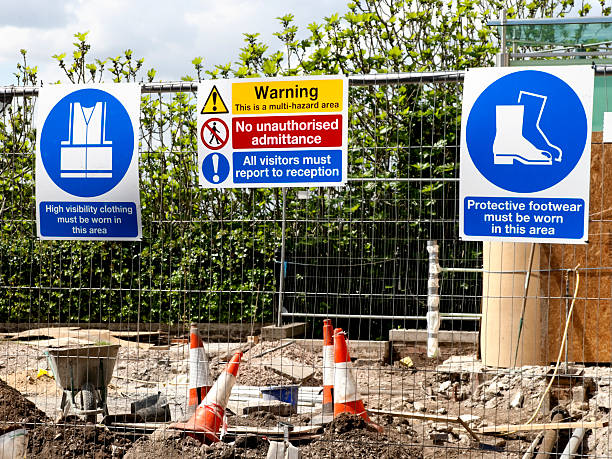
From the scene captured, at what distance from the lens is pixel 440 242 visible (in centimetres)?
648

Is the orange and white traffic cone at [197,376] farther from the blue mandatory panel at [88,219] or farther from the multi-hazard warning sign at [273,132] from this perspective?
the multi-hazard warning sign at [273,132]

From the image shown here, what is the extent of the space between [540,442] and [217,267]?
297cm

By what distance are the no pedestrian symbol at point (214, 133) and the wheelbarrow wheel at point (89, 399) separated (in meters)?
2.39

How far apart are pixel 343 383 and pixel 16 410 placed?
→ 2670 millimetres

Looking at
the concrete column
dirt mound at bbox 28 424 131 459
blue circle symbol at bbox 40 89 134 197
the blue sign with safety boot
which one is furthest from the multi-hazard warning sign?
the concrete column

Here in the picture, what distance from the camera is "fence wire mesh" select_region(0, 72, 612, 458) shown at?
6.04m

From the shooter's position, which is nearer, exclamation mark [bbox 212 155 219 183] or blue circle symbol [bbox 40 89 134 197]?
exclamation mark [bbox 212 155 219 183]

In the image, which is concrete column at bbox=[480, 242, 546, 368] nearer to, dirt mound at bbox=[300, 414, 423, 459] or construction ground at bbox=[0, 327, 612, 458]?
construction ground at bbox=[0, 327, 612, 458]

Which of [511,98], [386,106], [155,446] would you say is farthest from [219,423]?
[511,98]

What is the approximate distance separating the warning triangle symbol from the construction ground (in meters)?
1.99

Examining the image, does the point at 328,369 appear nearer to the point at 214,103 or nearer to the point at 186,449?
the point at 186,449

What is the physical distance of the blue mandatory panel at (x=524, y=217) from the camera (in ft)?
17.4

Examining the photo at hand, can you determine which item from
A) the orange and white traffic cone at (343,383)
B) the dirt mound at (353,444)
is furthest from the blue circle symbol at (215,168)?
the dirt mound at (353,444)

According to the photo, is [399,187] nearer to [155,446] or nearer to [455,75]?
[455,75]
